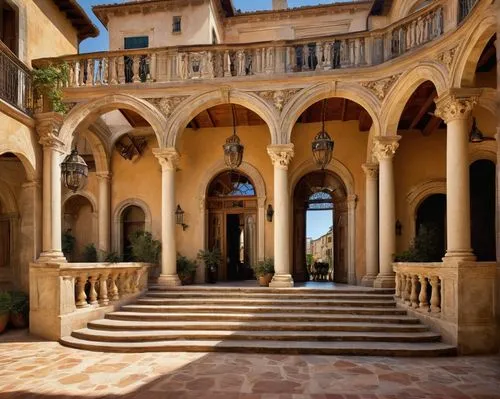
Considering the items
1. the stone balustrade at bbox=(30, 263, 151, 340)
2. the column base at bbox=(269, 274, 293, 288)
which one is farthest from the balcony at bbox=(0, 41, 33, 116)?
the column base at bbox=(269, 274, 293, 288)

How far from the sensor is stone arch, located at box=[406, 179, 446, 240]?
11992mm

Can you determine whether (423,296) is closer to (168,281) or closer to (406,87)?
(406,87)

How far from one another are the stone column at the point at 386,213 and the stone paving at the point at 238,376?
3.24 metres

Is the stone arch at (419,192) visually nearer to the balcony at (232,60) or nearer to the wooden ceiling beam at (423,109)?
the wooden ceiling beam at (423,109)

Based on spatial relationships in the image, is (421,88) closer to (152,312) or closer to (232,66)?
(232,66)

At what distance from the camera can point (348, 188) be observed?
12.5 metres

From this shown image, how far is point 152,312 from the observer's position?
29.0 feet

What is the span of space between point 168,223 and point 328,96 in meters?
5.29

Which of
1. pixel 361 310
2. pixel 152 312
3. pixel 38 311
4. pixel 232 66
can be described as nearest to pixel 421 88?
pixel 232 66

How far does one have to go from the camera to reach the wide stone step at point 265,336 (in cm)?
727

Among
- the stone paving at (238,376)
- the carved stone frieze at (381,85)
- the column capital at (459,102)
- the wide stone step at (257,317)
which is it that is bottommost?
the stone paving at (238,376)

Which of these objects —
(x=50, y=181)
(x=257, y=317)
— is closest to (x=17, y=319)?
(x=50, y=181)

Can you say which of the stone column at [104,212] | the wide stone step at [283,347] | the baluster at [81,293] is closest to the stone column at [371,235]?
the wide stone step at [283,347]

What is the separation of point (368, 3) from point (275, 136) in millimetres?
8071
